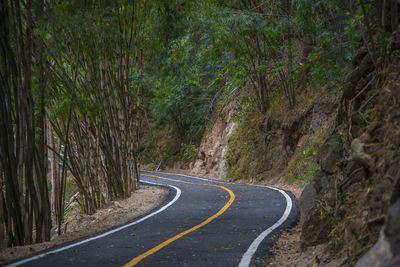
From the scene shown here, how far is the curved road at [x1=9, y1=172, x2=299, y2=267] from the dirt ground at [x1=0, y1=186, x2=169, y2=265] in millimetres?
404

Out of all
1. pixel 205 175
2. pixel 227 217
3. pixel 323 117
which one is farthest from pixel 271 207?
pixel 205 175

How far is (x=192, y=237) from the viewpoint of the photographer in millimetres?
7738

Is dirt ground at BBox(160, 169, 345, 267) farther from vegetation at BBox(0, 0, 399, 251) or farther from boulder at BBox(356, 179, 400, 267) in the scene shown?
vegetation at BBox(0, 0, 399, 251)

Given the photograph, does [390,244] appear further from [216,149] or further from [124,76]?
[216,149]

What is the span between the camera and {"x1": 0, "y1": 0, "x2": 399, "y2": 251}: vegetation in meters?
7.50

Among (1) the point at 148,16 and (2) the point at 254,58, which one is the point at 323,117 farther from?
(1) the point at 148,16

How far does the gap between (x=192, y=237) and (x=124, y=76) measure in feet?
28.1

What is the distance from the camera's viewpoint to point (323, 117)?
17594mm

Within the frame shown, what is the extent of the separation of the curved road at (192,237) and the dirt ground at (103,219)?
1.32 ft

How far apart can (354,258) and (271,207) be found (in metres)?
6.65

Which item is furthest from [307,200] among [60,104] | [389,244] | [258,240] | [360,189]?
[60,104]

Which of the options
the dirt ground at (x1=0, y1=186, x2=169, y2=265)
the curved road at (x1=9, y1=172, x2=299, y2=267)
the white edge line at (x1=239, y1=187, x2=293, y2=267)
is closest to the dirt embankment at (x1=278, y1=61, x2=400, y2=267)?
the white edge line at (x1=239, y1=187, x2=293, y2=267)

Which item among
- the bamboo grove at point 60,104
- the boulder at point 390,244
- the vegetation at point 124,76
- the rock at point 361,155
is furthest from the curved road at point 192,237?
the boulder at point 390,244

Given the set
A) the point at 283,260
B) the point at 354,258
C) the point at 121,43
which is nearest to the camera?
the point at 354,258
